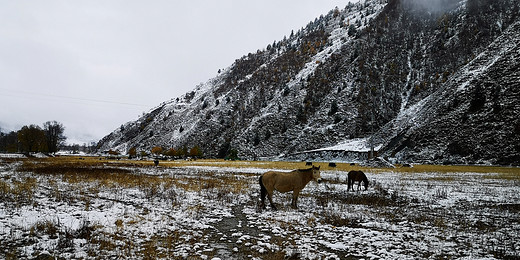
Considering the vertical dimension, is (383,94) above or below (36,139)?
above

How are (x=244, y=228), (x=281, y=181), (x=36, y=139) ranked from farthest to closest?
1. (x=36, y=139)
2. (x=281, y=181)
3. (x=244, y=228)

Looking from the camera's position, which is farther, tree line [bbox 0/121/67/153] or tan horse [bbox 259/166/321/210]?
tree line [bbox 0/121/67/153]

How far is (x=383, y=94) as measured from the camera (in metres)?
108

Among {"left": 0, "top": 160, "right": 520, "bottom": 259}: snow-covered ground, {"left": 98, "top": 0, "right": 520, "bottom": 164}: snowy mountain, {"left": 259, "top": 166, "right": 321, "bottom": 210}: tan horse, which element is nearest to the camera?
{"left": 0, "top": 160, "right": 520, "bottom": 259}: snow-covered ground

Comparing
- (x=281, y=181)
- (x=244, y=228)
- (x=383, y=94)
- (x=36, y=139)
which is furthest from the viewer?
(x=383, y=94)

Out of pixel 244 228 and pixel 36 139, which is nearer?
pixel 244 228

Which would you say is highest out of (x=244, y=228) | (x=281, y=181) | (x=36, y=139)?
(x=36, y=139)

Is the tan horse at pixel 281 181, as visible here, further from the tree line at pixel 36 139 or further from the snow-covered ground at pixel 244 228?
the tree line at pixel 36 139

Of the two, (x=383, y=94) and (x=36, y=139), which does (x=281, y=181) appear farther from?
(x=36, y=139)

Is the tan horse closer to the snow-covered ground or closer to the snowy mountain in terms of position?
the snow-covered ground

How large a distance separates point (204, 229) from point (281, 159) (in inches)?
3454

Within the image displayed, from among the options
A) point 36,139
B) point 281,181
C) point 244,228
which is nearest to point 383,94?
point 281,181

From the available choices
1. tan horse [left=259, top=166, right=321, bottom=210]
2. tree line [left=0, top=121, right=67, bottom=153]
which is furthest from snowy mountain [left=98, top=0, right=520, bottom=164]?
tan horse [left=259, top=166, right=321, bottom=210]

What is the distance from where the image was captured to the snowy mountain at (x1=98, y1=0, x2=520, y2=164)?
6216 cm
